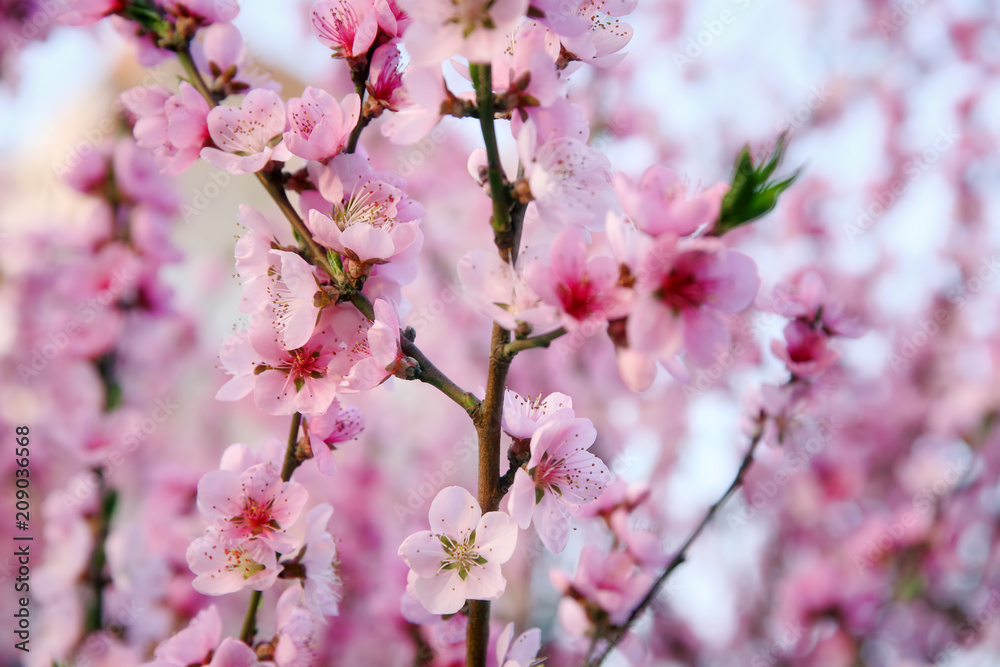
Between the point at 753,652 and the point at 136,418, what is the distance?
268cm

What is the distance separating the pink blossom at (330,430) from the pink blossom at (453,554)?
5.6 inches

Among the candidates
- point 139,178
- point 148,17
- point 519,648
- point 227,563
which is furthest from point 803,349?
point 139,178

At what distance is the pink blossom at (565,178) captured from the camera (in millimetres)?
567

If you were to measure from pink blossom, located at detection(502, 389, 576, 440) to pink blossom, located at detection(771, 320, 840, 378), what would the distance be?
0.46m

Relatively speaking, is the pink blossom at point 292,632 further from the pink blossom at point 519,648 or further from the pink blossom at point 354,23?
the pink blossom at point 354,23

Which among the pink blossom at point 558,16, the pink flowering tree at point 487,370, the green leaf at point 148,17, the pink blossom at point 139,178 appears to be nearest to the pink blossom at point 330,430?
the pink flowering tree at point 487,370

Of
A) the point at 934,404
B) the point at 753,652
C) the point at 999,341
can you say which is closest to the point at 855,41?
the point at 999,341

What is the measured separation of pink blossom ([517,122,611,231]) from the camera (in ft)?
1.86

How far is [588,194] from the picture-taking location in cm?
60

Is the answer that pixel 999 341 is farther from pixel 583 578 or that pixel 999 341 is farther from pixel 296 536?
pixel 296 536

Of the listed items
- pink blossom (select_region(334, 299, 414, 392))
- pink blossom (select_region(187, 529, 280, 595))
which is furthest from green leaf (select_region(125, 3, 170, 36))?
pink blossom (select_region(187, 529, 280, 595))

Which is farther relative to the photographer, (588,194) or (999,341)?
(999,341)

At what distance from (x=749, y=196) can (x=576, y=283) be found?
6.1 inches

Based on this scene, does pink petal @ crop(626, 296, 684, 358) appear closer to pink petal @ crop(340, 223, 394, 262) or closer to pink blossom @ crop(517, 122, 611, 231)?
pink blossom @ crop(517, 122, 611, 231)
